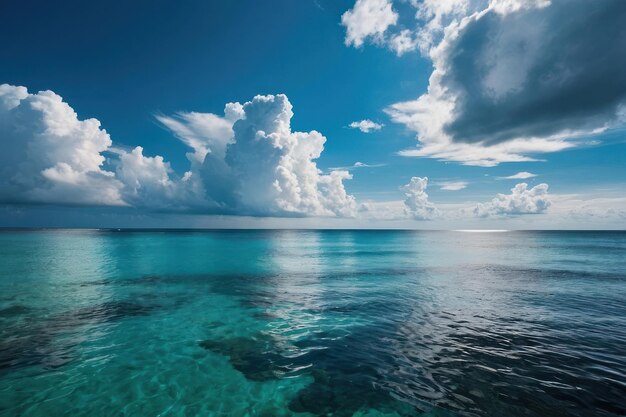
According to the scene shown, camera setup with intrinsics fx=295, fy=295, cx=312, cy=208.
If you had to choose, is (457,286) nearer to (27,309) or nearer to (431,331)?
(431,331)

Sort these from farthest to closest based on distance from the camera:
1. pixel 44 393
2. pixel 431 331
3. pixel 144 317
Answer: pixel 144 317 → pixel 431 331 → pixel 44 393

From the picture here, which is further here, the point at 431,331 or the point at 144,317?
the point at 144,317

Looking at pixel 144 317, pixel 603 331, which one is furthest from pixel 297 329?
pixel 603 331

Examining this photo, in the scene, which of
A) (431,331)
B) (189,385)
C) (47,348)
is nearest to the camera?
(189,385)

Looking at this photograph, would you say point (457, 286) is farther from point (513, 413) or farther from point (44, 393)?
point (44, 393)

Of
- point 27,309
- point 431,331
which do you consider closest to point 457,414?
point 431,331

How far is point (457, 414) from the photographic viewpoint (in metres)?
10.5

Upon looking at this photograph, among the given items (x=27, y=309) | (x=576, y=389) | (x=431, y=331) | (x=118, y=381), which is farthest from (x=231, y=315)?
(x=576, y=389)

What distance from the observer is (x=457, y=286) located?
34.7 metres

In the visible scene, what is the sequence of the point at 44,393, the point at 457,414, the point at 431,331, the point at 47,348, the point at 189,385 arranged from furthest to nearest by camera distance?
the point at 431,331 → the point at 47,348 → the point at 189,385 → the point at 44,393 → the point at 457,414

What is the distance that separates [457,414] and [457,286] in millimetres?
27003

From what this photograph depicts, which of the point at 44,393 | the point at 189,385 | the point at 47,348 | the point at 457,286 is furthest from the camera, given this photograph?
the point at 457,286

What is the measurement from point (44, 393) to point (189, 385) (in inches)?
216

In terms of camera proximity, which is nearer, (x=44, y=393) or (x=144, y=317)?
(x=44, y=393)
